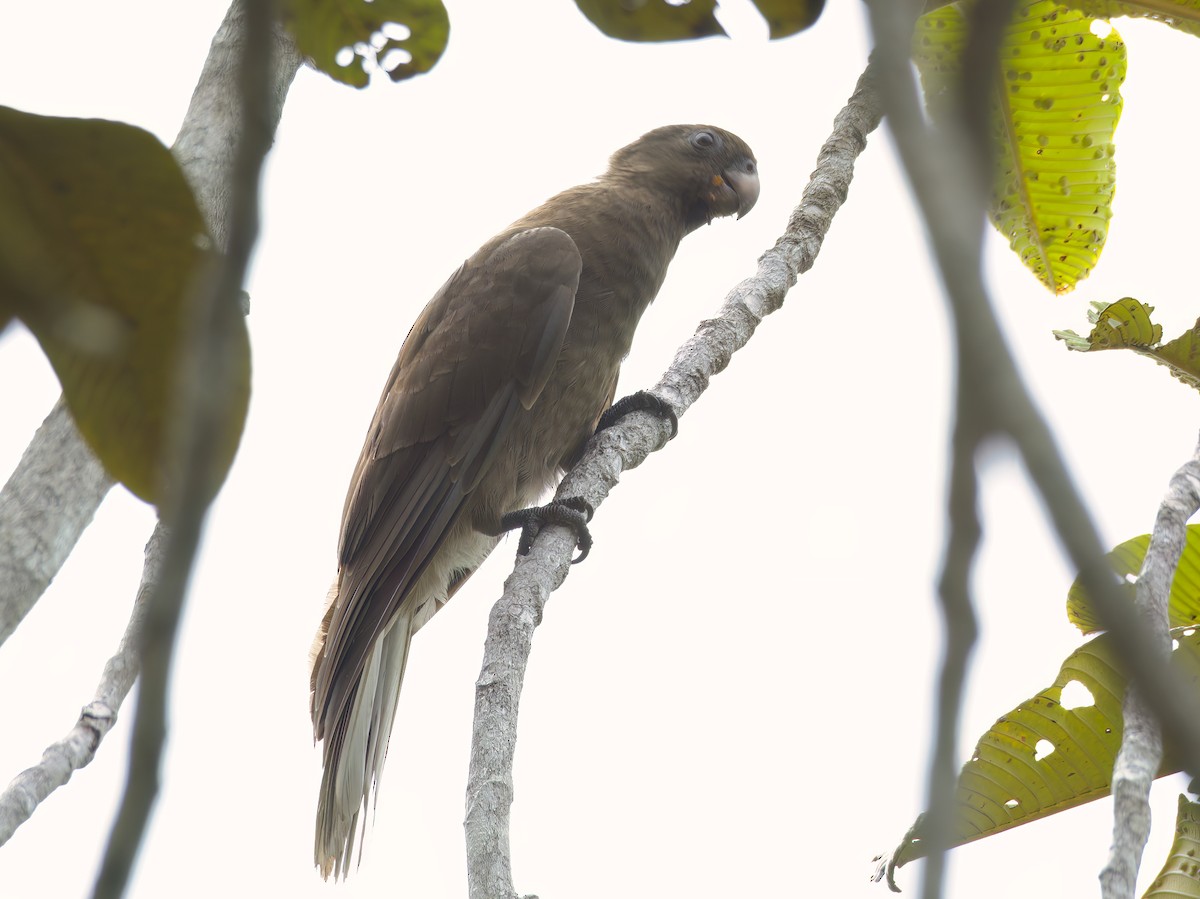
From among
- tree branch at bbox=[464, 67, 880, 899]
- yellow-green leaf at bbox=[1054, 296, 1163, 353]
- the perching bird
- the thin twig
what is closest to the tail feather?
the perching bird

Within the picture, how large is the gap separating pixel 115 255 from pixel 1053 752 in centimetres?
182

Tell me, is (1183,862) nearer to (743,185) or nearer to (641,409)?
(641,409)

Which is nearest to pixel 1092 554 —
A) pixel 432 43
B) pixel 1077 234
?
pixel 432 43

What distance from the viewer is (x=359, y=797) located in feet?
11.1

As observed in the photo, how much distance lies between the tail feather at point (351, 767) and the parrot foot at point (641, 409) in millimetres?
921

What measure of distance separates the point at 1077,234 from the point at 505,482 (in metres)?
1.76

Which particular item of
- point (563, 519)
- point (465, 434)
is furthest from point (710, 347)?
point (465, 434)

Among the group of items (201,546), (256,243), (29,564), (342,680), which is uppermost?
(342,680)

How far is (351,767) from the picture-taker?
3.38 meters

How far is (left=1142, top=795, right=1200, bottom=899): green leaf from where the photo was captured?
199 cm

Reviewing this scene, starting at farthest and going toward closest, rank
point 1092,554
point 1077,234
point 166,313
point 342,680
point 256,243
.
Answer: point 342,680
point 1077,234
point 166,313
point 256,243
point 1092,554

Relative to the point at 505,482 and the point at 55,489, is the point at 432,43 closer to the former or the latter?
the point at 55,489

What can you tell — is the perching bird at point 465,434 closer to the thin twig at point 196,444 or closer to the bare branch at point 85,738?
the bare branch at point 85,738

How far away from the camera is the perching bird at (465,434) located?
3.33 meters
